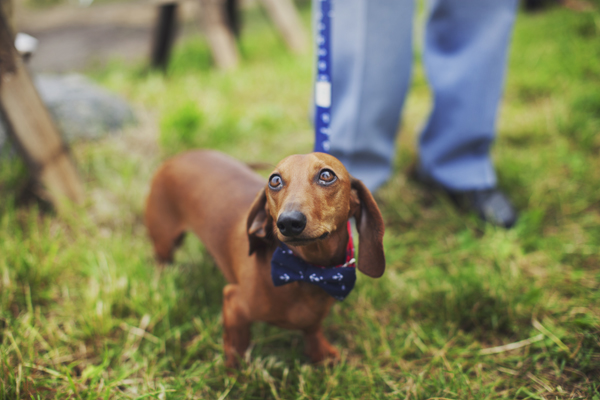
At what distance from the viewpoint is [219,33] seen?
4402mm

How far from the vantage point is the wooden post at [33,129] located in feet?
6.36

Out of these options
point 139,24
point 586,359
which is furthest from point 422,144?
point 139,24

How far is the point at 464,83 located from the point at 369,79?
0.49m

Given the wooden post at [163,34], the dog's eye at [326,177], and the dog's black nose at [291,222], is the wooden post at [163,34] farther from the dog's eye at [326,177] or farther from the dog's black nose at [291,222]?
the dog's black nose at [291,222]

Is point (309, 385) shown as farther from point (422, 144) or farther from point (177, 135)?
point (177, 135)

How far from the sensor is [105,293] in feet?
5.66

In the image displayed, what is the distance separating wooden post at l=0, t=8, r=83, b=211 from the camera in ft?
6.36

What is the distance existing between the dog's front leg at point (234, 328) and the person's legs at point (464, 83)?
4.70ft

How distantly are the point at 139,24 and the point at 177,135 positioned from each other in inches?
235

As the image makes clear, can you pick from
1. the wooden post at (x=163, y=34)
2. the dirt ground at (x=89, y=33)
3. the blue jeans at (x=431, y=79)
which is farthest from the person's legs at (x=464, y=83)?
the dirt ground at (x=89, y=33)

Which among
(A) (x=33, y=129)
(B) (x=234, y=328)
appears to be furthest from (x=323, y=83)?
(A) (x=33, y=129)

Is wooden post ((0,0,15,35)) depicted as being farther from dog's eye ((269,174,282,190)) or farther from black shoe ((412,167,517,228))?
black shoe ((412,167,517,228))

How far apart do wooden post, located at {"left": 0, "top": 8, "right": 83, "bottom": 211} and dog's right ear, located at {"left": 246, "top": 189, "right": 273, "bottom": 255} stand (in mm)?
1462

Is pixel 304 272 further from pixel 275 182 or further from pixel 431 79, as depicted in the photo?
pixel 431 79
